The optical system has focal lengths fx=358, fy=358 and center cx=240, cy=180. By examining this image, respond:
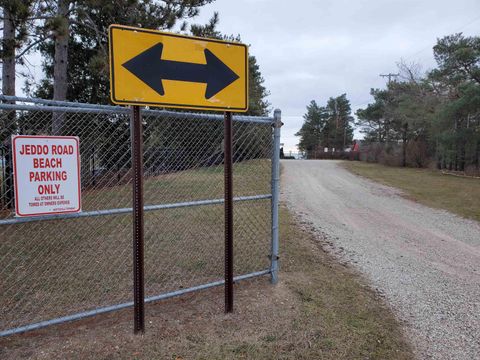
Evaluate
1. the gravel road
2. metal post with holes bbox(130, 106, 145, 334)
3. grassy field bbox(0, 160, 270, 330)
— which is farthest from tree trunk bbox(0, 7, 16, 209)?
the gravel road

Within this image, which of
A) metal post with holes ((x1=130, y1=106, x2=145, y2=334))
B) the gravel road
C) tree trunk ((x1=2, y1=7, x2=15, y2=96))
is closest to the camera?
metal post with holes ((x1=130, y1=106, x2=145, y2=334))

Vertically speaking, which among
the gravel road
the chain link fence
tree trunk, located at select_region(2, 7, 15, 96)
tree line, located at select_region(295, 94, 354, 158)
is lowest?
the gravel road

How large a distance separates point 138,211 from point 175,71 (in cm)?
115

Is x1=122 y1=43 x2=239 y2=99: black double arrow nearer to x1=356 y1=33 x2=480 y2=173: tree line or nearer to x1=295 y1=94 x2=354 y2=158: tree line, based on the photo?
x1=356 y1=33 x2=480 y2=173: tree line

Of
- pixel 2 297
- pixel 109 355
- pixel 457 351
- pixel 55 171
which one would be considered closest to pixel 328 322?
pixel 457 351

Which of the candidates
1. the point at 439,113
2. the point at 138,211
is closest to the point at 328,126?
the point at 439,113

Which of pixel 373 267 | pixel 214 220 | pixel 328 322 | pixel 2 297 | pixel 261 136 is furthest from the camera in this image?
pixel 214 220

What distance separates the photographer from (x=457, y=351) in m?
2.88

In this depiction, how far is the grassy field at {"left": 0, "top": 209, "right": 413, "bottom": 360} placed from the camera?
8.95ft

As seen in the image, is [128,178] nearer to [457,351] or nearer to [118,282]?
[118,282]

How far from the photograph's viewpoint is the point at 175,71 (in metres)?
2.87

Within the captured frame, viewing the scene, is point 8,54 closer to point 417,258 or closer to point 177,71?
point 177,71

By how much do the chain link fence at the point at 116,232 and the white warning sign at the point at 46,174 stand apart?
0.09 m

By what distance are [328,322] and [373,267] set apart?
1.95 m
